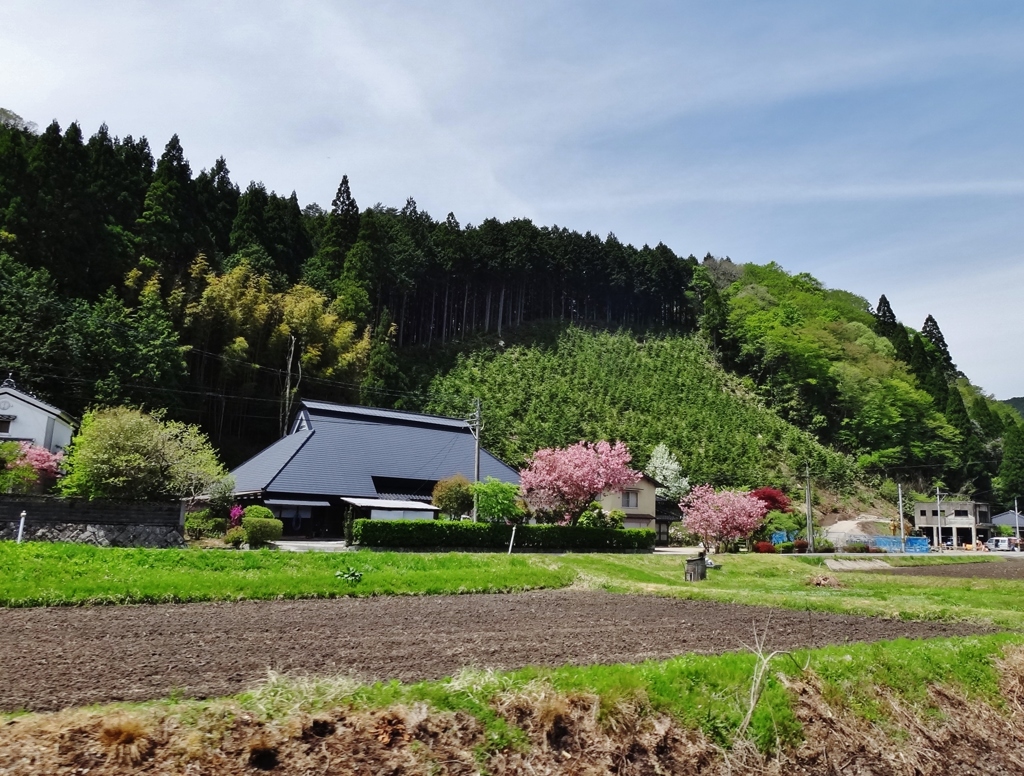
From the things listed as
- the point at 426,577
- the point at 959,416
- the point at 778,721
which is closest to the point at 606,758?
the point at 778,721

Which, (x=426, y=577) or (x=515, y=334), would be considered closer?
(x=426, y=577)

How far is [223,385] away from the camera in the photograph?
45.6 metres

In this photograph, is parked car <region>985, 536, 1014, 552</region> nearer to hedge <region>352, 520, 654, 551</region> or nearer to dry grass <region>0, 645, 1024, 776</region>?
hedge <region>352, 520, 654, 551</region>

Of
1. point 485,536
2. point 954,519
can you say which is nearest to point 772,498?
point 954,519

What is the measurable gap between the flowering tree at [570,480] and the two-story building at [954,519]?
41.4 metres

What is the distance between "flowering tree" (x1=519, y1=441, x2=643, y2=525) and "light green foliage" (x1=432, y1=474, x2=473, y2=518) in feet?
13.8

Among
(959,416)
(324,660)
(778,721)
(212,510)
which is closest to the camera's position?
(778,721)

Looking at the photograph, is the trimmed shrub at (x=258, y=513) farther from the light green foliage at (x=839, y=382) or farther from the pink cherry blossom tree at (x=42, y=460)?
the light green foliage at (x=839, y=382)

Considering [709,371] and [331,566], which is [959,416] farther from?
[331,566]

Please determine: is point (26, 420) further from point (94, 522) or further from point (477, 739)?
point (477, 739)

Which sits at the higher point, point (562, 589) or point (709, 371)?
point (709, 371)

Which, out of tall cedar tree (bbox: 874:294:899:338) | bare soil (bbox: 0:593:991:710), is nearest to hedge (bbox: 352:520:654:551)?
bare soil (bbox: 0:593:991:710)

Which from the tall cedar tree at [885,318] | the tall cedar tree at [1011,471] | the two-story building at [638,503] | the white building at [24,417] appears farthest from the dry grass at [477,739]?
the tall cedar tree at [885,318]

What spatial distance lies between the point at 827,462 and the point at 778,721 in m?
64.5
